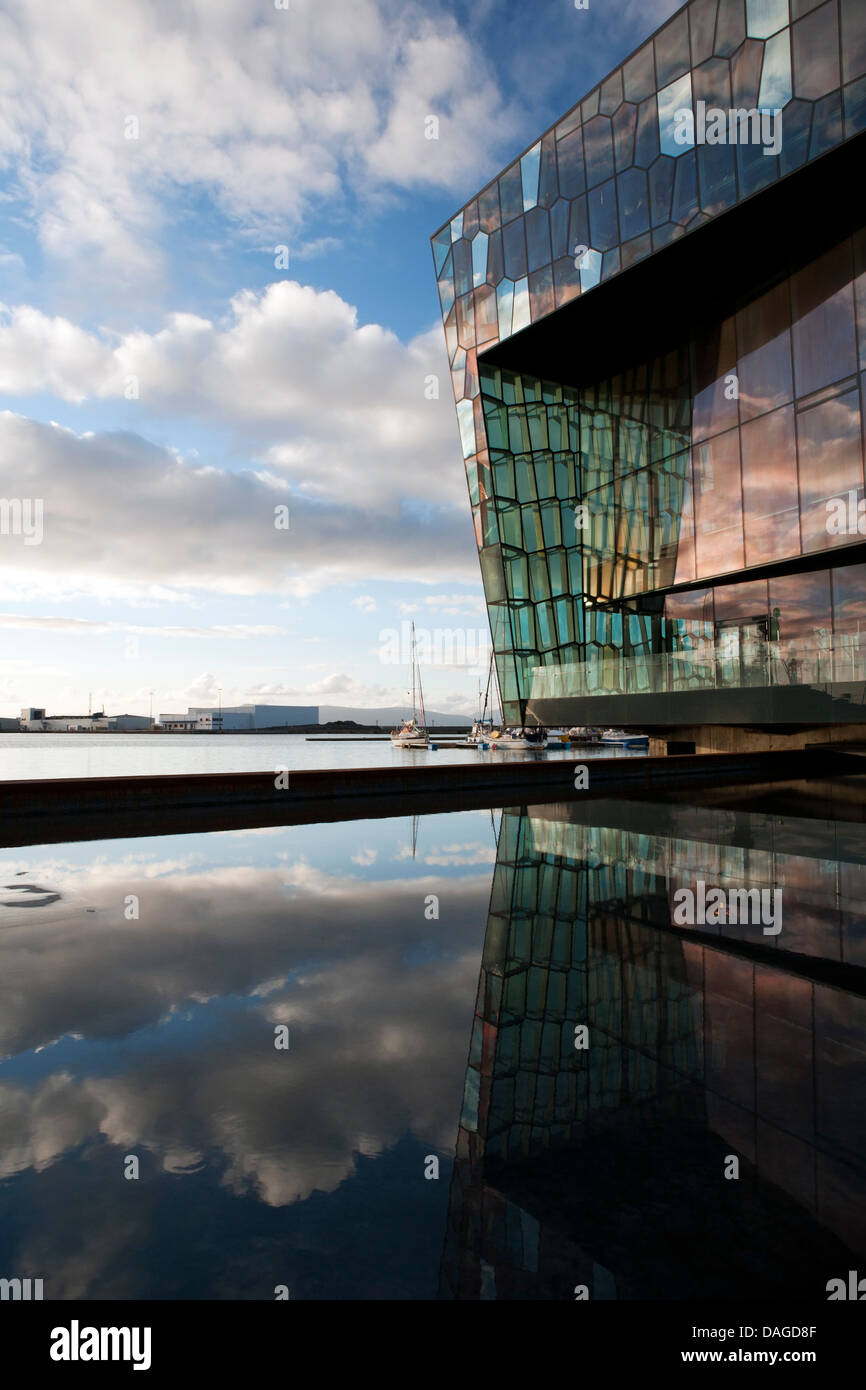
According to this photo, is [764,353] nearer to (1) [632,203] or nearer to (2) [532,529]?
(1) [632,203]

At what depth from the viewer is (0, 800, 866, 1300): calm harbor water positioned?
222cm

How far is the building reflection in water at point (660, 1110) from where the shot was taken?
2207mm

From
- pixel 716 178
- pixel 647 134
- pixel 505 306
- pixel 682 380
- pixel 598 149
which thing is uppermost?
pixel 598 149

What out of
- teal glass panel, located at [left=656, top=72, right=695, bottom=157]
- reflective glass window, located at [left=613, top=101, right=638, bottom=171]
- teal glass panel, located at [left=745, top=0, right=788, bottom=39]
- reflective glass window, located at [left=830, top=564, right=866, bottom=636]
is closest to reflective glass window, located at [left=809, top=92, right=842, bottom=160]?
teal glass panel, located at [left=745, top=0, right=788, bottom=39]

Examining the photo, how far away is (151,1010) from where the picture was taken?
433 cm

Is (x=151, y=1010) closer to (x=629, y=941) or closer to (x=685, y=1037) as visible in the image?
(x=685, y=1037)

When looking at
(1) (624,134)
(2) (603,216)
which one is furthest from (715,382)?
(1) (624,134)

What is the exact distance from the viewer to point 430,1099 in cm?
321

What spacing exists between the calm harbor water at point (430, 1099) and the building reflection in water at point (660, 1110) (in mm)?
13

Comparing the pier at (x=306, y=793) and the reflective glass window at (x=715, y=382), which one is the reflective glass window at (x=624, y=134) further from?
the pier at (x=306, y=793)

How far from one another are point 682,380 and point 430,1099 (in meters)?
26.6

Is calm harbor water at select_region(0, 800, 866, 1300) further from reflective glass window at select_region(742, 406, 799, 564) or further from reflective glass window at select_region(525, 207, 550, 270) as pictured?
reflective glass window at select_region(525, 207, 550, 270)

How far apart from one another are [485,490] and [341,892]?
80.0 feet

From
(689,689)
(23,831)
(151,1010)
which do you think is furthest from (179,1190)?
(689,689)
